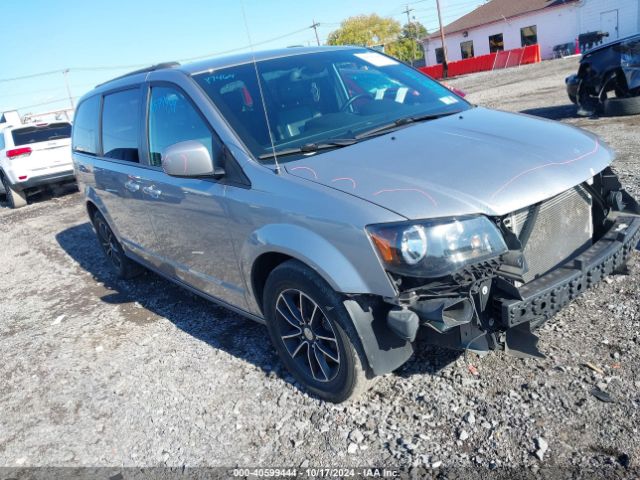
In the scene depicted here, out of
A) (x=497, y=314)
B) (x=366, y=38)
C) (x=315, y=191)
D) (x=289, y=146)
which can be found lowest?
(x=497, y=314)

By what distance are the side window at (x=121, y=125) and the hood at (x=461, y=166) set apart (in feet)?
6.33

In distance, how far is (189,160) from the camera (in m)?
3.03

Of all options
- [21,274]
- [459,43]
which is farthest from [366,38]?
[21,274]

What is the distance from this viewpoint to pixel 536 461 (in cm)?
235

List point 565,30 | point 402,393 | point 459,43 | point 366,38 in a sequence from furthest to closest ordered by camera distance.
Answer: point 366,38
point 459,43
point 565,30
point 402,393

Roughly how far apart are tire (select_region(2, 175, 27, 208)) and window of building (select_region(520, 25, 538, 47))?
129 feet

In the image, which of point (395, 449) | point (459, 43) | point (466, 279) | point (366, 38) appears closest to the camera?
point (466, 279)

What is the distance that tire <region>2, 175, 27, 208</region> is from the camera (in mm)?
11953

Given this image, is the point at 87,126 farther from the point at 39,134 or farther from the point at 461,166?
the point at 39,134

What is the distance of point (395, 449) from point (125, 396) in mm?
1904

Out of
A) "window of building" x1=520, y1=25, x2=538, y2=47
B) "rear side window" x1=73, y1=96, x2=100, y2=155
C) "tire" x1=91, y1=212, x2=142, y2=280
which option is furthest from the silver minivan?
"window of building" x1=520, y1=25, x2=538, y2=47

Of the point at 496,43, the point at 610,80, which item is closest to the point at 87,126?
the point at 610,80

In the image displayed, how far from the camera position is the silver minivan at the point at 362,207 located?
2391 millimetres

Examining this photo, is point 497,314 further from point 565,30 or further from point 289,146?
point 565,30
